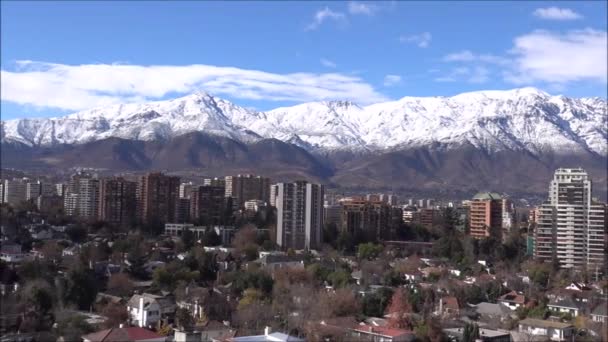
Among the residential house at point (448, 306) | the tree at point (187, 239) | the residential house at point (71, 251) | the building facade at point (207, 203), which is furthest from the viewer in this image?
the building facade at point (207, 203)

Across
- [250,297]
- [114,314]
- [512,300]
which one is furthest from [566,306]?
[114,314]

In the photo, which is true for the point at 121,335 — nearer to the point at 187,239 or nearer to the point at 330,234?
the point at 187,239

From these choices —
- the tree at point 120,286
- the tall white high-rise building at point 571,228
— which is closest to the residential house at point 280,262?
the tree at point 120,286

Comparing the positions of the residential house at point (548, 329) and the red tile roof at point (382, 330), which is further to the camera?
the residential house at point (548, 329)

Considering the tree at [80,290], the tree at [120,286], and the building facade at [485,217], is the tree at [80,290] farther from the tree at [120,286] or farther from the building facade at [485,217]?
the building facade at [485,217]

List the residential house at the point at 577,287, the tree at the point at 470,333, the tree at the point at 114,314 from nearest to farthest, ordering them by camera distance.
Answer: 1. the tree at the point at 114,314
2. the tree at the point at 470,333
3. the residential house at the point at 577,287

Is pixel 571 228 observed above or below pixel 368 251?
above
